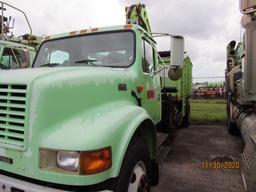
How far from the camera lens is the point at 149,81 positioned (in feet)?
12.1

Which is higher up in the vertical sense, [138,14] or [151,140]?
[138,14]

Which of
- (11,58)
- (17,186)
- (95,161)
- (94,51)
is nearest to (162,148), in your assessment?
(94,51)

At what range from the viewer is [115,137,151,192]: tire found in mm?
2109

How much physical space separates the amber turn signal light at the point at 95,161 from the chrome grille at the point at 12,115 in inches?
20.7

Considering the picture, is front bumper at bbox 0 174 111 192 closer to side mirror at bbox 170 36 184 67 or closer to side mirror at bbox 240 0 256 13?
Result: side mirror at bbox 170 36 184 67

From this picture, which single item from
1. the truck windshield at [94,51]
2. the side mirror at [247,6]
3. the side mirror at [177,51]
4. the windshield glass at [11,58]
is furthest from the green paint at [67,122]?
the windshield glass at [11,58]

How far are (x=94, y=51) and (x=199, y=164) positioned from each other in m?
3.27

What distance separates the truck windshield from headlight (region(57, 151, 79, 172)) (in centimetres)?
159

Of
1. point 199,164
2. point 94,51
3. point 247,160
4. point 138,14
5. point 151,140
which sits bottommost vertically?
point 199,164

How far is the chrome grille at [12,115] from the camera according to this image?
193 cm

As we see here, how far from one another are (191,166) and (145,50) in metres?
2.66

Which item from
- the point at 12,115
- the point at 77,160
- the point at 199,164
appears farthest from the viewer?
the point at 199,164

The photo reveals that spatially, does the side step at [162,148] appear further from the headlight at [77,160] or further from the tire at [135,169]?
the headlight at [77,160]

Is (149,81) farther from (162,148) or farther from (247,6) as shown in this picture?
(162,148)
